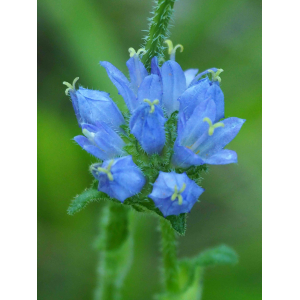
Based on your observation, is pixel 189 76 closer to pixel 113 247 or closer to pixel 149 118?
pixel 149 118

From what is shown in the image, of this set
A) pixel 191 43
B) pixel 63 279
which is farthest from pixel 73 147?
pixel 191 43

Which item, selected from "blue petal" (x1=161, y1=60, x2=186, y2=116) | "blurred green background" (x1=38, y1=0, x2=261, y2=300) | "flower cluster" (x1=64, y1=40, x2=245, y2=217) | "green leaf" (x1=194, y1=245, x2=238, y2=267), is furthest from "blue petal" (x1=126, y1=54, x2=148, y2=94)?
"blurred green background" (x1=38, y1=0, x2=261, y2=300)

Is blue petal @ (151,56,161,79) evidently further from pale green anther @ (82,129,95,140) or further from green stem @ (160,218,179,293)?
green stem @ (160,218,179,293)

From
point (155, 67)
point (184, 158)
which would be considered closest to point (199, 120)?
point (184, 158)

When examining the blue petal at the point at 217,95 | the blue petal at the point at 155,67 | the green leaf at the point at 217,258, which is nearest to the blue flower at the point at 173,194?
the blue petal at the point at 217,95

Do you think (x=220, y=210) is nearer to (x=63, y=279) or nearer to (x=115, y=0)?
(x=63, y=279)

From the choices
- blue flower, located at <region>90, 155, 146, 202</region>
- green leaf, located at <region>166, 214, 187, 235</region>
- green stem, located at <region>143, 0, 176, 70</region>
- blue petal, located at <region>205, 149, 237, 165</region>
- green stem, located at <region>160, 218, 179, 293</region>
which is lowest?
green stem, located at <region>160, 218, 179, 293</region>

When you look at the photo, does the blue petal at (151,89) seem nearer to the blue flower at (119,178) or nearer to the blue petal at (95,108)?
the blue petal at (95,108)
